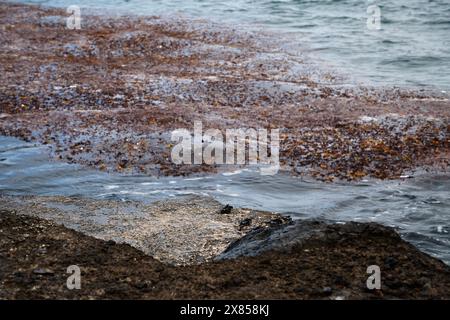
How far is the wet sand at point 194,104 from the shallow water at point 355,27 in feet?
5.01

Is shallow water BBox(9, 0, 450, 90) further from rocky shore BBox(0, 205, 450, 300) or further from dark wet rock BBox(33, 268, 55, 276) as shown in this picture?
dark wet rock BBox(33, 268, 55, 276)

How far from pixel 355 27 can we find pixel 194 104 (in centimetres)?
1271

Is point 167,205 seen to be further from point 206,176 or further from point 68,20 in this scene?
point 68,20

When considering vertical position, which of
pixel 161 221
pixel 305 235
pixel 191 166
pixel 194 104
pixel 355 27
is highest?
pixel 355 27

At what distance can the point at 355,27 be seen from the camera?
81.9ft

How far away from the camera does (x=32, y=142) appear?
1238cm

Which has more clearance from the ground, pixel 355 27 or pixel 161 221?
pixel 355 27

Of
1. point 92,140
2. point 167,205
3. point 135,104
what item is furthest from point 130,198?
point 135,104

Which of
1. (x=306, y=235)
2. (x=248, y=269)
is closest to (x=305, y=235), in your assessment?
(x=306, y=235)

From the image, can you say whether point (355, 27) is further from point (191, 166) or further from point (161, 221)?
point (161, 221)

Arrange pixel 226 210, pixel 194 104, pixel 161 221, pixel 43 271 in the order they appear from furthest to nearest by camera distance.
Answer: pixel 194 104
pixel 226 210
pixel 161 221
pixel 43 271

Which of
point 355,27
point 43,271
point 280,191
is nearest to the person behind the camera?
point 43,271

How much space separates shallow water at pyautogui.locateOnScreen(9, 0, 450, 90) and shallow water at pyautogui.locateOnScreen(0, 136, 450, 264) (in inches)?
296

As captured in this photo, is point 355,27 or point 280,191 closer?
point 280,191
